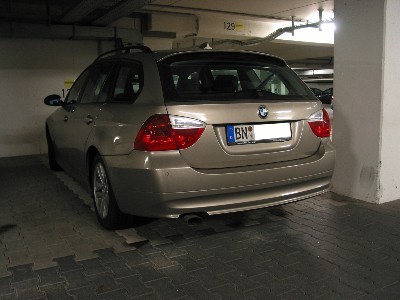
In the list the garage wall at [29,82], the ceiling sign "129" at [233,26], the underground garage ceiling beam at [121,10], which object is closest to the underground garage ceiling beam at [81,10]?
the underground garage ceiling beam at [121,10]

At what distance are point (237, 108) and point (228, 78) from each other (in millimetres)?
466

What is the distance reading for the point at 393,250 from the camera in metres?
3.14

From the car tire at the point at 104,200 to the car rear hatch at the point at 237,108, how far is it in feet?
3.05

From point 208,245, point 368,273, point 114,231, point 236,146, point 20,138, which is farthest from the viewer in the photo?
point 20,138

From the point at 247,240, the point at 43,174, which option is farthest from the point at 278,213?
the point at 43,174

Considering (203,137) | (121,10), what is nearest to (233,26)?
(121,10)

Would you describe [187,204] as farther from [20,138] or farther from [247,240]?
[20,138]

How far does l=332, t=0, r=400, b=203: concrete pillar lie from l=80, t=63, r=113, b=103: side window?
2.60 m

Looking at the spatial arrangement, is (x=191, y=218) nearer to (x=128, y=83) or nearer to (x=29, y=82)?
(x=128, y=83)

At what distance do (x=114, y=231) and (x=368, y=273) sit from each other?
2.13 meters

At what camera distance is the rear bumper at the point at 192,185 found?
9.21 ft

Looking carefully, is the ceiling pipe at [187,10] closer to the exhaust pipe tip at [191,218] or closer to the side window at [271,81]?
the side window at [271,81]

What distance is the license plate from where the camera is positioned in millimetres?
2953

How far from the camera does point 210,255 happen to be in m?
3.10
